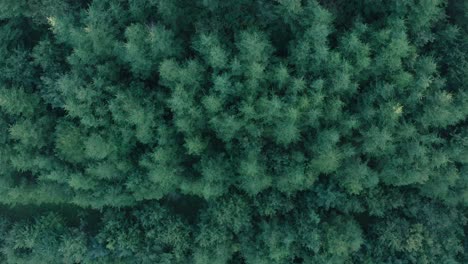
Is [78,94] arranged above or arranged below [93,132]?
above

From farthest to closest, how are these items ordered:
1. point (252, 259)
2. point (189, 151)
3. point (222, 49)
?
point (252, 259) → point (189, 151) → point (222, 49)

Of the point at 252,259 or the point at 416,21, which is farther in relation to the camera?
the point at 252,259

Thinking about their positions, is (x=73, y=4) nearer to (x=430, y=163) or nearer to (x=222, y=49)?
(x=222, y=49)

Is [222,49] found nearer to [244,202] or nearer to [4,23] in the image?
[244,202]

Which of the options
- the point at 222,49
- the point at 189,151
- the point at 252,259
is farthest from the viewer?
the point at 252,259

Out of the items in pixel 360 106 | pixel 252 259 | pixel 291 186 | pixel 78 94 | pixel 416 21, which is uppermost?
pixel 416 21

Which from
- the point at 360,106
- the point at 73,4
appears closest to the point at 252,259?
the point at 360,106
